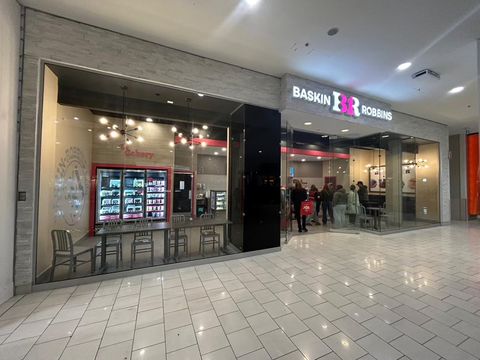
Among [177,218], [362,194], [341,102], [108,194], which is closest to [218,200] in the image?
[177,218]

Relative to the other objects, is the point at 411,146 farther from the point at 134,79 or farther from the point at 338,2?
the point at 134,79

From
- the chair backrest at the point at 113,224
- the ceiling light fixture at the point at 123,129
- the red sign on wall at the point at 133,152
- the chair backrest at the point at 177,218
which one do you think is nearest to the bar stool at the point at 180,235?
the chair backrest at the point at 177,218

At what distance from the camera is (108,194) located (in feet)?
13.8

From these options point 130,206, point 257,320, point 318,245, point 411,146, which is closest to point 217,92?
point 130,206

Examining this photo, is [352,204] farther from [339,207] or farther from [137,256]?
[137,256]

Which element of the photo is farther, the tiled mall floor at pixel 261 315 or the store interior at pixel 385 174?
the store interior at pixel 385 174

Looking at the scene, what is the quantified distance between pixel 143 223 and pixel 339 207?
6412mm

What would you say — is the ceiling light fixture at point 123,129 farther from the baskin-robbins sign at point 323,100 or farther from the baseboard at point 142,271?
the baskin-robbins sign at point 323,100

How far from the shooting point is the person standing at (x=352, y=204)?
7113 mm

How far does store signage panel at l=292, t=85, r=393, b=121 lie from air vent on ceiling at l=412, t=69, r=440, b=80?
119 cm

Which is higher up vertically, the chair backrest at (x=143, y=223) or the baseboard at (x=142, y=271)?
the chair backrest at (x=143, y=223)

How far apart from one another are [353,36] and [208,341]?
4967mm

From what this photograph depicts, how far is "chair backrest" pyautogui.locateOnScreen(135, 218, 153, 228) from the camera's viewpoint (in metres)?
3.87

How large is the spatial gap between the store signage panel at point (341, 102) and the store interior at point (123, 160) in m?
1.70
